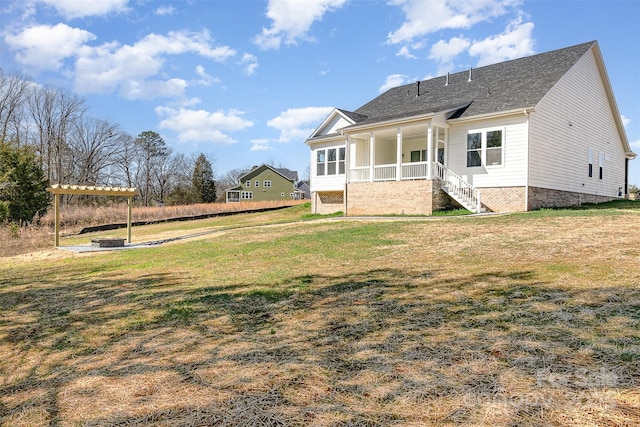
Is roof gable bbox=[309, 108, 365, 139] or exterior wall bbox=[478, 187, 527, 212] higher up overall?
roof gable bbox=[309, 108, 365, 139]

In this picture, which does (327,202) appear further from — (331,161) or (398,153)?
(398,153)

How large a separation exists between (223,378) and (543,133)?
55.6ft

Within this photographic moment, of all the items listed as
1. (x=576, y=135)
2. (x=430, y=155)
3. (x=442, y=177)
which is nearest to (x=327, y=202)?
(x=442, y=177)

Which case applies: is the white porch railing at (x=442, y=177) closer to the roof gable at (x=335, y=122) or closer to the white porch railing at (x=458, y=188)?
the white porch railing at (x=458, y=188)

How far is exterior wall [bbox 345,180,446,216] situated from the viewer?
16.7 m

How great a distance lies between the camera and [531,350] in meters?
3.21

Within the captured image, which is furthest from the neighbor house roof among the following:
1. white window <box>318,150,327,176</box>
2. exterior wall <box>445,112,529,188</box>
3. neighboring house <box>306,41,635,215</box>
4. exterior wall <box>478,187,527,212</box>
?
exterior wall <box>478,187,527,212</box>

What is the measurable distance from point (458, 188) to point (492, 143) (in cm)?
227

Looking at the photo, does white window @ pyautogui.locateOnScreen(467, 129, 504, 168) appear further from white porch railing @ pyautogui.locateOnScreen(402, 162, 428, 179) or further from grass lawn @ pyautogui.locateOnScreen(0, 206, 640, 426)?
grass lawn @ pyautogui.locateOnScreen(0, 206, 640, 426)

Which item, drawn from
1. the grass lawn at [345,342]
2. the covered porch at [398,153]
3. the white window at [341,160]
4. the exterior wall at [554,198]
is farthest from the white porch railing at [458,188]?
the grass lawn at [345,342]

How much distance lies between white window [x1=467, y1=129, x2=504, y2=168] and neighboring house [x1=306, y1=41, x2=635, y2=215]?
1.7 inches

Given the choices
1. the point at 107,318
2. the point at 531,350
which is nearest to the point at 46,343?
the point at 107,318

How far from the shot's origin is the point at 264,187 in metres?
66.4

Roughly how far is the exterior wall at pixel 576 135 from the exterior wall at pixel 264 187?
5063 cm
